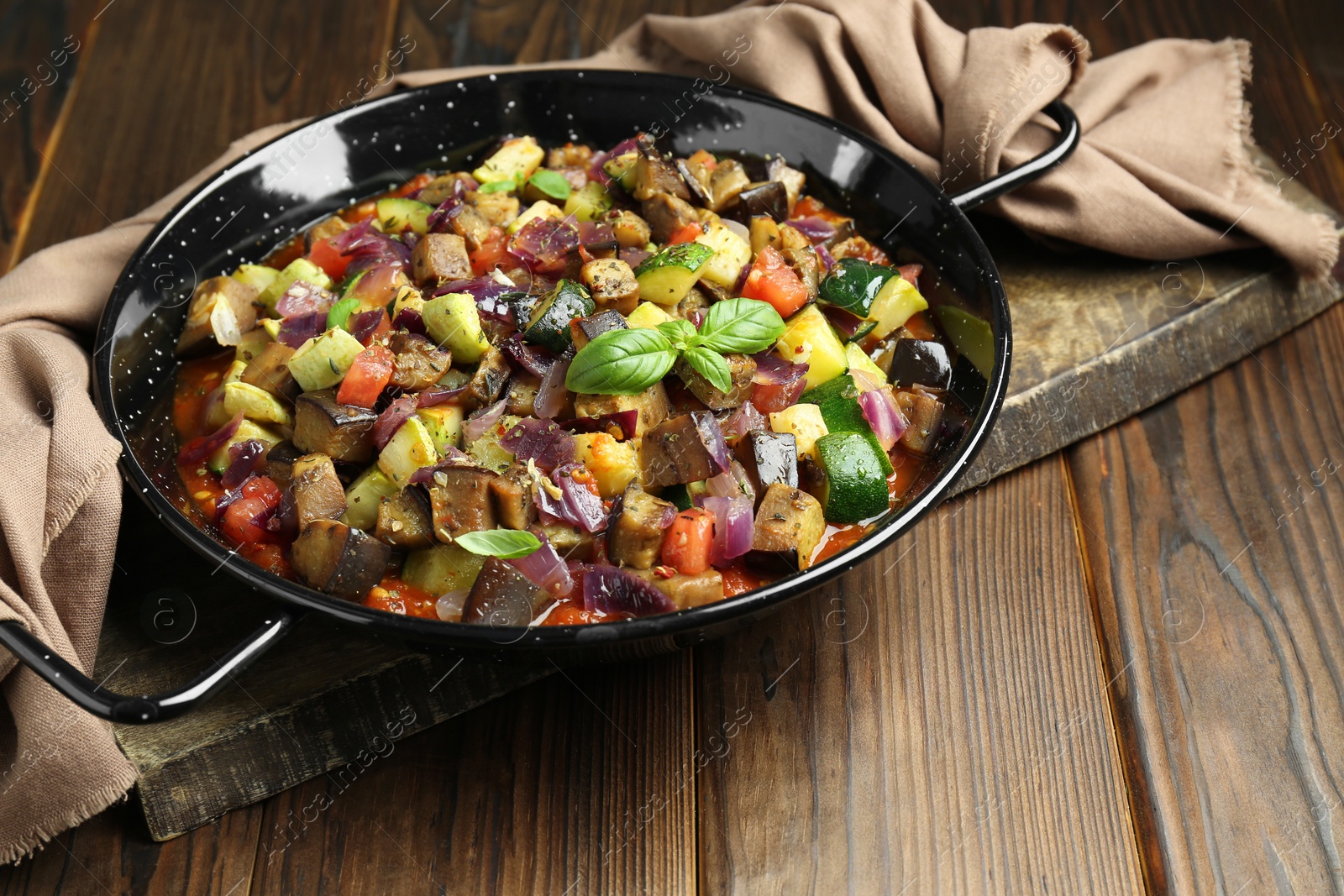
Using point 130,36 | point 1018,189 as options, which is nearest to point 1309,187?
point 1018,189

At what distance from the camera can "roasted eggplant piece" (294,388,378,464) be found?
115 inches

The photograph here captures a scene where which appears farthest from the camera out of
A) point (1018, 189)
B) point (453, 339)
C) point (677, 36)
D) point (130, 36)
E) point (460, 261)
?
point (130, 36)

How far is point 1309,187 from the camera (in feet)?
14.6

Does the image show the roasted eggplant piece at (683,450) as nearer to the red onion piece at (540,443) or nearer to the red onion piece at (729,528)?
the red onion piece at (729,528)

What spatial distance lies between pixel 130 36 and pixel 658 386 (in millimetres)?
3690

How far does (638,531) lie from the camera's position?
2678mm

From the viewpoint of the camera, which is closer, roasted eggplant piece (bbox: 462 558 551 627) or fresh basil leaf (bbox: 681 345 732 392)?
roasted eggplant piece (bbox: 462 558 551 627)

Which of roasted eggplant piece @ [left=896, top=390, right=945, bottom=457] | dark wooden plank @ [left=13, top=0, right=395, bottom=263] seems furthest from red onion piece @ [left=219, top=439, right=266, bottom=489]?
dark wooden plank @ [left=13, top=0, right=395, bottom=263]

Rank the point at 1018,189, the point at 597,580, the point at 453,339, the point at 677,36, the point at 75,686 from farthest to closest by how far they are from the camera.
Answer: the point at 677,36
the point at 1018,189
the point at 453,339
the point at 597,580
the point at 75,686

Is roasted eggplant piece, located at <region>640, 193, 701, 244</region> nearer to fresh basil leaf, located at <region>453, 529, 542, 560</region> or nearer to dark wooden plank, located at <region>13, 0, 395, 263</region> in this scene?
fresh basil leaf, located at <region>453, 529, 542, 560</region>

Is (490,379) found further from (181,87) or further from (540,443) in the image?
(181,87)

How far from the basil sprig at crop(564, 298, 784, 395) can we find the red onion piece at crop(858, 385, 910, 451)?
29 centimetres

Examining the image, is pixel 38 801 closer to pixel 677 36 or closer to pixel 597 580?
pixel 597 580

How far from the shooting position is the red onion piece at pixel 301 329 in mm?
3236
